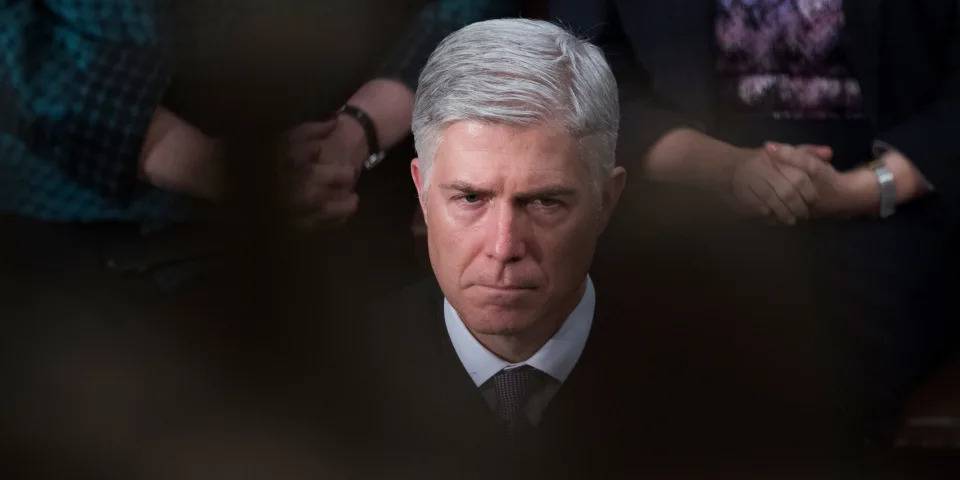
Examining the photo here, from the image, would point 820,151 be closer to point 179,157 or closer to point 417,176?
point 417,176

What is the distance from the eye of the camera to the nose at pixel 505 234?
126cm

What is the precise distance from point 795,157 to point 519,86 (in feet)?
1.30

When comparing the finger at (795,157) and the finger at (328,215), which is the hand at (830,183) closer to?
the finger at (795,157)

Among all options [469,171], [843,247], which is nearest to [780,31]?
[843,247]

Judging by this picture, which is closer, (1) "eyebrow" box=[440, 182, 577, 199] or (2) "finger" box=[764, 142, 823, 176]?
(1) "eyebrow" box=[440, 182, 577, 199]

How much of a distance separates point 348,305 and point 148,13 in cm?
47

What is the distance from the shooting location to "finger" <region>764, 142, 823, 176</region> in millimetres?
1373

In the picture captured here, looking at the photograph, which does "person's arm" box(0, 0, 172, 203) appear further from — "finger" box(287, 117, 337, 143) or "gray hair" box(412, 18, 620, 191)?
"gray hair" box(412, 18, 620, 191)

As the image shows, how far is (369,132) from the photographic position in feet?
4.65

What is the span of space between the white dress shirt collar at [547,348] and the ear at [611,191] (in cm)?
10

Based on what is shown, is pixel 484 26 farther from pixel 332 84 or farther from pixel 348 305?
pixel 348 305

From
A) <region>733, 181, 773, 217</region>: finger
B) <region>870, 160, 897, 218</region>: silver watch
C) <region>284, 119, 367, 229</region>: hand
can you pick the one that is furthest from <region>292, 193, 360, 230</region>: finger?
<region>870, 160, 897, 218</region>: silver watch

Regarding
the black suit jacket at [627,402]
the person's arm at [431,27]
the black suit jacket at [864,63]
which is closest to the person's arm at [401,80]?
the person's arm at [431,27]

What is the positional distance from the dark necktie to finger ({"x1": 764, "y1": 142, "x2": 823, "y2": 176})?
419 millimetres
